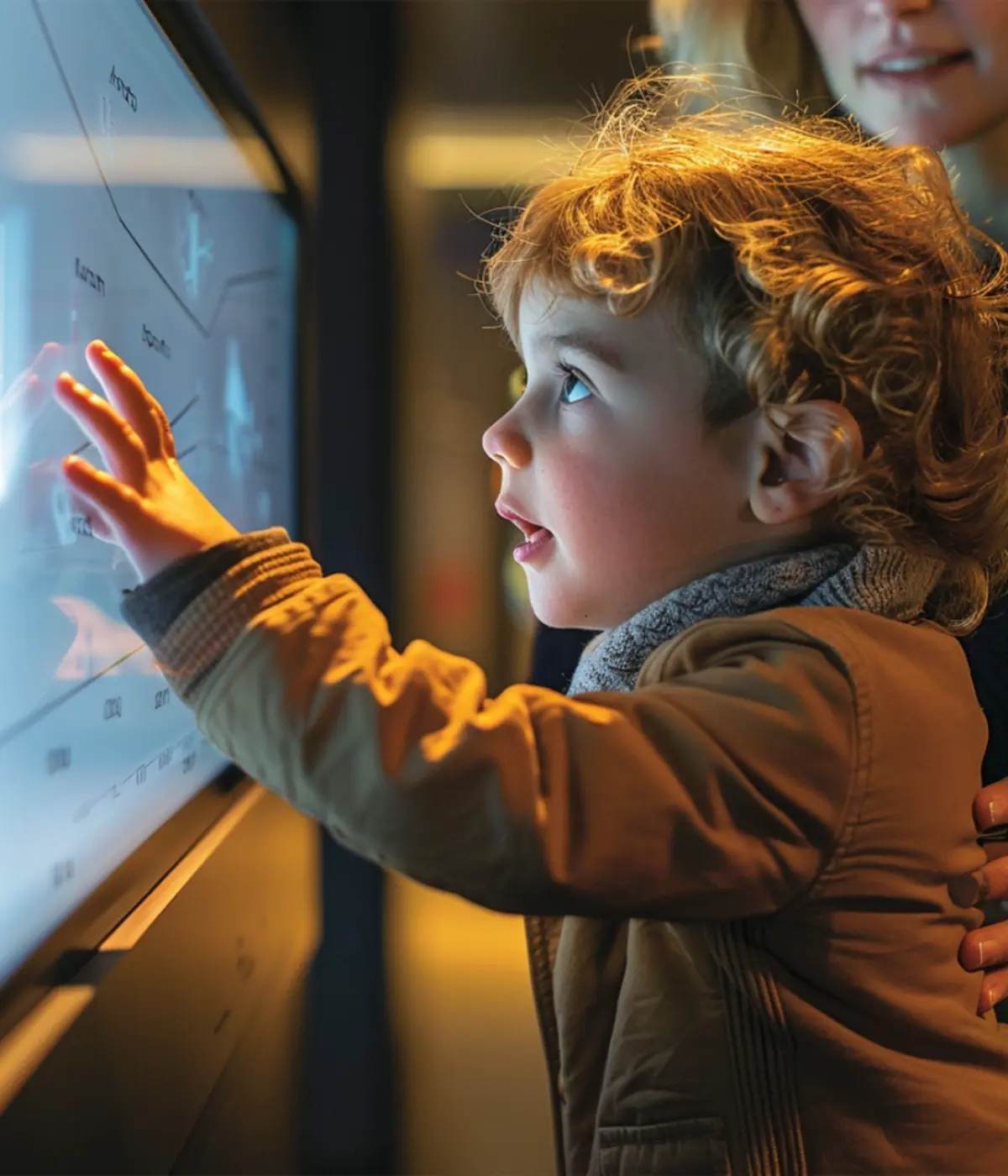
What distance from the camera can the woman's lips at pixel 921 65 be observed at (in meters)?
0.81

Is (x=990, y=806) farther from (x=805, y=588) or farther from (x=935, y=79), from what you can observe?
(x=935, y=79)

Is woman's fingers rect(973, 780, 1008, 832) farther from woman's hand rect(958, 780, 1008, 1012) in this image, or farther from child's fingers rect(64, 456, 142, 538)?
child's fingers rect(64, 456, 142, 538)

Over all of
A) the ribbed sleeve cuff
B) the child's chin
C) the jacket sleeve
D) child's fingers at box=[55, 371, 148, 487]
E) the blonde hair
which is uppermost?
the blonde hair

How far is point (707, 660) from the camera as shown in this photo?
0.50 meters

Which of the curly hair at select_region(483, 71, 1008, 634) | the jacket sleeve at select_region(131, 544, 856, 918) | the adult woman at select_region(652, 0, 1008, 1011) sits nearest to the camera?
the jacket sleeve at select_region(131, 544, 856, 918)

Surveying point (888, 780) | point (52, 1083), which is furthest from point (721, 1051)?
point (52, 1083)

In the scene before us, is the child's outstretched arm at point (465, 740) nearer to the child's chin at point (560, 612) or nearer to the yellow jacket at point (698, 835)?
the yellow jacket at point (698, 835)

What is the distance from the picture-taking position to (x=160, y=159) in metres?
0.66

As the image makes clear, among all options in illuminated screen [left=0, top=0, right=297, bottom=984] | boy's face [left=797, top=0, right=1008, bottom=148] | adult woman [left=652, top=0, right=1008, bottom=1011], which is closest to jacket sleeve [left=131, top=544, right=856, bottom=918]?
illuminated screen [left=0, top=0, right=297, bottom=984]

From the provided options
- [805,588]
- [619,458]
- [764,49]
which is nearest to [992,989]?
[805,588]

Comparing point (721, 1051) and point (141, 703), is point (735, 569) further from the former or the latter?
point (141, 703)

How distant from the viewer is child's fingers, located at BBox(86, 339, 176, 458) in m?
0.45

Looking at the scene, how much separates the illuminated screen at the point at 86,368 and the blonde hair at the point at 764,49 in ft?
1.48

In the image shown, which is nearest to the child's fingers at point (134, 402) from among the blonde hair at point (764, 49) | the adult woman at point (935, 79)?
the adult woman at point (935, 79)
